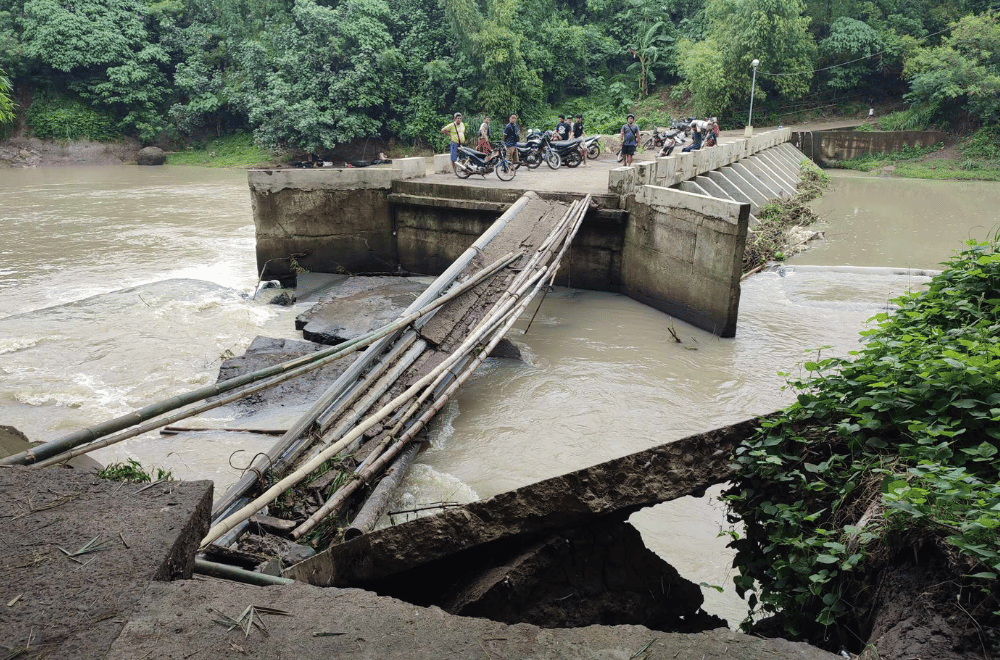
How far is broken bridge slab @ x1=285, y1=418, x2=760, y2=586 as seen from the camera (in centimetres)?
340

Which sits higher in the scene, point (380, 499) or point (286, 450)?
point (286, 450)

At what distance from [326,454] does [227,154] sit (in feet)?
118

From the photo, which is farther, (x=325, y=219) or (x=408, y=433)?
(x=325, y=219)

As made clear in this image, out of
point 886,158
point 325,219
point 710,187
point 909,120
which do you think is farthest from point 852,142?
point 325,219

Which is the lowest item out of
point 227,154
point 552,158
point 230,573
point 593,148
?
point 230,573

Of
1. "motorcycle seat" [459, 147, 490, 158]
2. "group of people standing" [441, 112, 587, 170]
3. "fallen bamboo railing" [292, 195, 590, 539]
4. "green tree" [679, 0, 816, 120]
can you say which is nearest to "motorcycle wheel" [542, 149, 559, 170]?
"group of people standing" [441, 112, 587, 170]

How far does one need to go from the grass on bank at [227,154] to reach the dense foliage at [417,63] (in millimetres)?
977

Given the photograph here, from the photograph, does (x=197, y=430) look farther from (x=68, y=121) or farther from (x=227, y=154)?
(x=68, y=121)

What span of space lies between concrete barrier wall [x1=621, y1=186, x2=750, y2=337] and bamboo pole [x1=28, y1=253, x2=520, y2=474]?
119 inches

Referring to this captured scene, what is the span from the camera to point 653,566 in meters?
3.69

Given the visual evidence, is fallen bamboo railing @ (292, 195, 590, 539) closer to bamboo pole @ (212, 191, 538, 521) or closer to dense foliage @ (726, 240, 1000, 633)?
bamboo pole @ (212, 191, 538, 521)

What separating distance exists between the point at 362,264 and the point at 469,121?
22586 millimetres

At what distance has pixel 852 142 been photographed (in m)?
32.5

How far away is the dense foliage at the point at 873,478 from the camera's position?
100 inches
